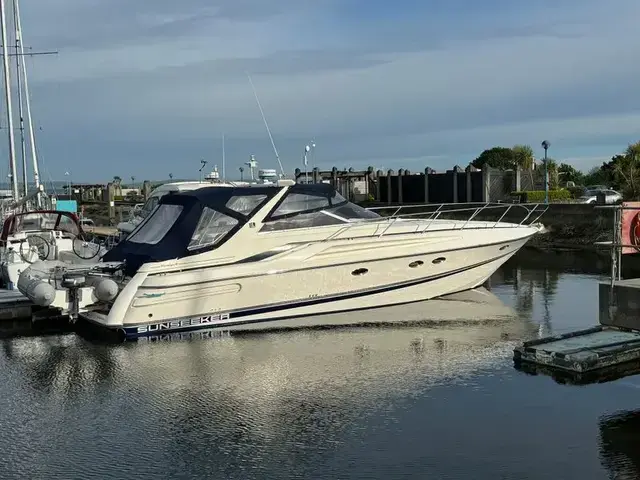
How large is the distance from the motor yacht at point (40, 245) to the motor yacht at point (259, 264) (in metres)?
2.10

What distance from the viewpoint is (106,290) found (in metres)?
11.0

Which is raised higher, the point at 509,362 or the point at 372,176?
the point at 372,176

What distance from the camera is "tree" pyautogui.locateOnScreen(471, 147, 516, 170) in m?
60.4

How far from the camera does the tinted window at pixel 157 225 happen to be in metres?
12.5

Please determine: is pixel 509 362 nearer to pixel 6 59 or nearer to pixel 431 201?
pixel 6 59

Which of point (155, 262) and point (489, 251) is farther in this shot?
point (489, 251)

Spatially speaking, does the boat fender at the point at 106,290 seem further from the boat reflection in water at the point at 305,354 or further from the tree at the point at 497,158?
the tree at the point at 497,158

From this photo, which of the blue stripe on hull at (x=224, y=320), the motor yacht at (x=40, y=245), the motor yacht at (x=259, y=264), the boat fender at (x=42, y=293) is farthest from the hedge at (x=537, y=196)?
the boat fender at (x=42, y=293)

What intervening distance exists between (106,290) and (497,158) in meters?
55.3

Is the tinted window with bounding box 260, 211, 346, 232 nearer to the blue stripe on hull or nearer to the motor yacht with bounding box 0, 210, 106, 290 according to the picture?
the blue stripe on hull

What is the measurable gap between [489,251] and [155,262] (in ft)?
21.4

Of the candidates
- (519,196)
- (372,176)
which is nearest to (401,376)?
(519,196)

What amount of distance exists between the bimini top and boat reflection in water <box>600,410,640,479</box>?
6825 mm

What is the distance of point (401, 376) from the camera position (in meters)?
8.65
